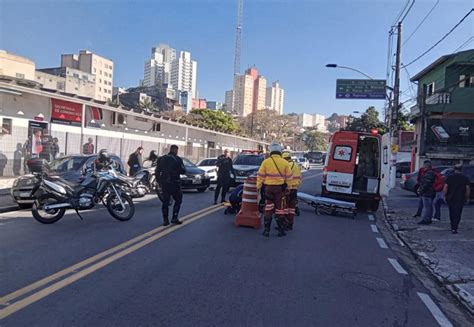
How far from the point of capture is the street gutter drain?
5.71 m

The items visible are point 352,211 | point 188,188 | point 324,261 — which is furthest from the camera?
point 188,188

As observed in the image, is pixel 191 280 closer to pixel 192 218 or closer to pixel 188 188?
pixel 192 218

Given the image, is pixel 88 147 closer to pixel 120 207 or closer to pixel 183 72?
pixel 120 207

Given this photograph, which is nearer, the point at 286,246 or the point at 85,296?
the point at 85,296

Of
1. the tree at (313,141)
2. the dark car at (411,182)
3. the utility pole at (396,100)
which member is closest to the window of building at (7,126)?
the utility pole at (396,100)

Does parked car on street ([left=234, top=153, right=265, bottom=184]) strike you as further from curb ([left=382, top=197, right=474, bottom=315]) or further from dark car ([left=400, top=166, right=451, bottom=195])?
dark car ([left=400, top=166, right=451, bottom=195])

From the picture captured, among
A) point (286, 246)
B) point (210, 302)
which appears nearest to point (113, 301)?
point (210, 302)

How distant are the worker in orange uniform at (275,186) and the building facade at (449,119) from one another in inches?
1014

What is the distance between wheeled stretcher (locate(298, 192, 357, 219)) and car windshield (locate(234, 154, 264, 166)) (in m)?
6.23

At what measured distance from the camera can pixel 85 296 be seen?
4727 millimetres

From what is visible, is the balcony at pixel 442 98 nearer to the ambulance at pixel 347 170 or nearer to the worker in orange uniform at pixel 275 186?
the ambulance at pixel 347 170

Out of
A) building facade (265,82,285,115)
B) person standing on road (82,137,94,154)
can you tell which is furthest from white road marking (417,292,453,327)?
building facade (265,82,285,115)

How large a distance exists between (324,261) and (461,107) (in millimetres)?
29472

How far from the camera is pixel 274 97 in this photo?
513 feet
